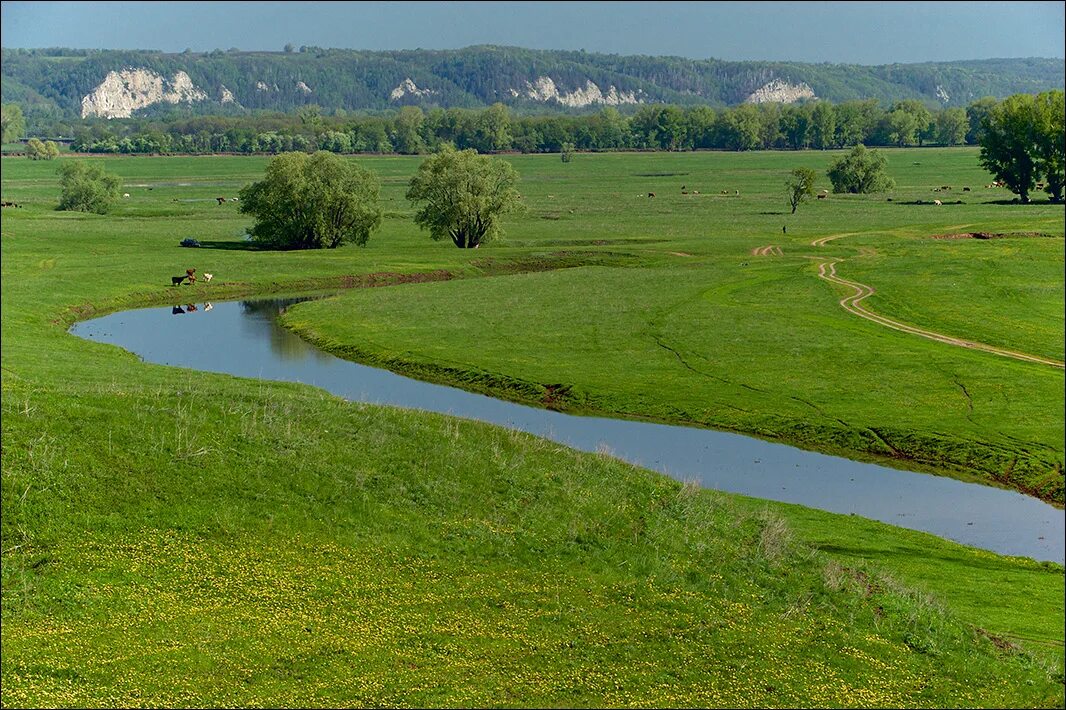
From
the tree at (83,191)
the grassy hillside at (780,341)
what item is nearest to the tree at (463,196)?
the grassy hillside at (780,341)

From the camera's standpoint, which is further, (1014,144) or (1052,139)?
(1014,144)

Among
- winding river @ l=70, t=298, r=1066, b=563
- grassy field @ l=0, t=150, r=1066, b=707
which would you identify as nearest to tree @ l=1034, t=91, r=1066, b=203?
grassy field @ l=0, t=150, r=1066, b=707

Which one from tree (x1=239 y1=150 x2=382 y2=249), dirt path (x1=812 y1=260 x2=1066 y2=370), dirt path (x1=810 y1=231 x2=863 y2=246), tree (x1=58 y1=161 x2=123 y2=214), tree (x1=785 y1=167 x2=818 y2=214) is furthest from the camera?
tree (x1=785 y1=167 x2=818 y2=214)

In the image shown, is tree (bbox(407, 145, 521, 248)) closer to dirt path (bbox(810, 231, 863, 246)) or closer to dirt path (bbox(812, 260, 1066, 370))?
dirt path (bbox(810, 231, 863, 246))

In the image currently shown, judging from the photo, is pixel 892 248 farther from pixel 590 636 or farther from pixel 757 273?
pixel 590 636

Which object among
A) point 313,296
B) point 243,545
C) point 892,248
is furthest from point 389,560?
point 892,248

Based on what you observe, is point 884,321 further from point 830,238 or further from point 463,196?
point 463,196

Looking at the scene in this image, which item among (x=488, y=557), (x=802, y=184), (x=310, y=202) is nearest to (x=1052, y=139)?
(x=802, y=184)
